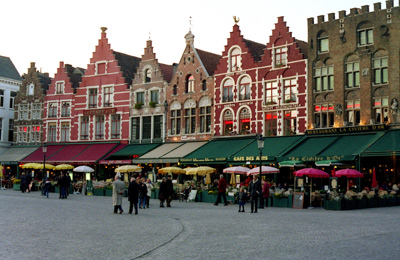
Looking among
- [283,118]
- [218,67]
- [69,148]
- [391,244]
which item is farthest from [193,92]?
[391,244]

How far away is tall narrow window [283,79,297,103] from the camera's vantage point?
126 ft

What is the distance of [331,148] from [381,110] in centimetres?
406

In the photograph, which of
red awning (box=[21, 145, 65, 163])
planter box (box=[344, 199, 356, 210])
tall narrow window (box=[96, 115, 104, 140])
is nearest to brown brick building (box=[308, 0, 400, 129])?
planter box (box=[344, 199, 356, 210])

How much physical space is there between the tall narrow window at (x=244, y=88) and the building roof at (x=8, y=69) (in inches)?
1252

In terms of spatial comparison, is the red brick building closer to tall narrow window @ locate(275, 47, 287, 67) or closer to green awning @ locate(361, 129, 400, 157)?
tall narrow window @ locate(275, 47, 287, 67)

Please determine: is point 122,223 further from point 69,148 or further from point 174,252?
point 69,148

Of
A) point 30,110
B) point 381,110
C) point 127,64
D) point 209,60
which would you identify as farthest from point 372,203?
point 30,110

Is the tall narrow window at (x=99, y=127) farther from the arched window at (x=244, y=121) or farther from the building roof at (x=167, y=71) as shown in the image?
the arched window at (x=244, y=121)

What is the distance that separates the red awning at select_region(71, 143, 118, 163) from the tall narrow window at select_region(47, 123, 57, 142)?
233 inches

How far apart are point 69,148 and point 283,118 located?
22.9 metres

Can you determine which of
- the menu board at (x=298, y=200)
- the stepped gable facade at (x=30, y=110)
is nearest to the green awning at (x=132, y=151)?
the stepped gable facade at (x=30, y=110)

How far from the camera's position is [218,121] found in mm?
42719

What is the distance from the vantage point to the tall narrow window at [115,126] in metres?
49.7

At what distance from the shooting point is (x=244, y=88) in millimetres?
41562
